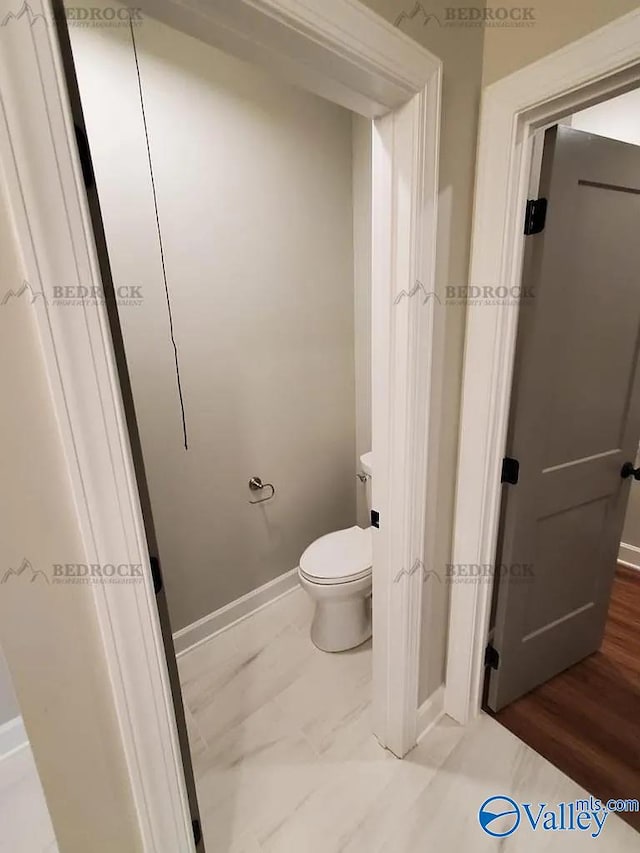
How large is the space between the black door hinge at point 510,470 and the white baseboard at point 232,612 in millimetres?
1381

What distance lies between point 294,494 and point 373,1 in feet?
6.14

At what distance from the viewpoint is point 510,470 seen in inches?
51.7

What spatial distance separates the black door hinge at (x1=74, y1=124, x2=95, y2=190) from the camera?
536 mm

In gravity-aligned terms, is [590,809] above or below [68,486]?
below

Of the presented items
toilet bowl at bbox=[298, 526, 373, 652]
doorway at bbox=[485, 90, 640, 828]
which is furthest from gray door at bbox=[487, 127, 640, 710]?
toilet bowl at bbox=[298, 526, 373, 652]

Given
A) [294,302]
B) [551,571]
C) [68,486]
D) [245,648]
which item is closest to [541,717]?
[551,571]

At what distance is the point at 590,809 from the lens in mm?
1228

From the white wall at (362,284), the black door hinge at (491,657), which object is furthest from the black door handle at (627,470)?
the white wall at (362,284)

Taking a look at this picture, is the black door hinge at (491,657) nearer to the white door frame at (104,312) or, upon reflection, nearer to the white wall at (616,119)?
the white door frame at (104,312)

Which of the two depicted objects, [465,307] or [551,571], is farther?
[551,571]

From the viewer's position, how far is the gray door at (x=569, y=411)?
1165 mm

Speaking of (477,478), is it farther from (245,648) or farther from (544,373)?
(245,648)

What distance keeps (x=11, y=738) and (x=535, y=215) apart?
240 cm

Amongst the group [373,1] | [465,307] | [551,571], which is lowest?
[551,571]
